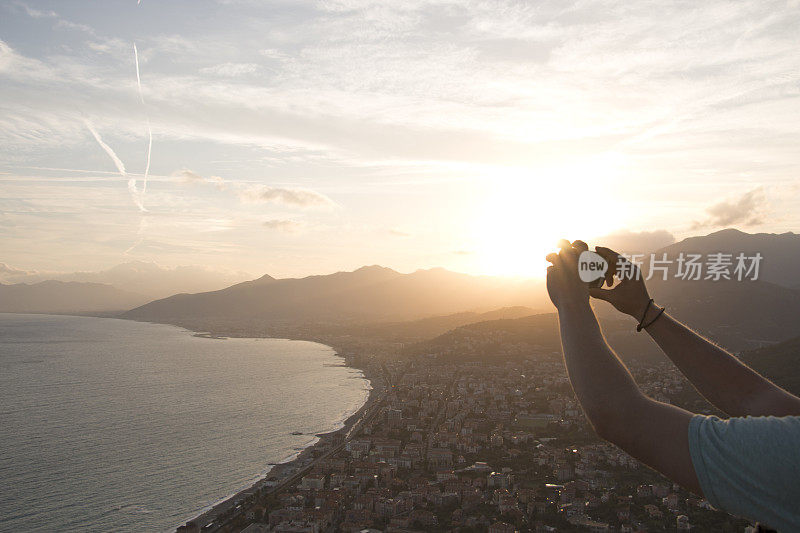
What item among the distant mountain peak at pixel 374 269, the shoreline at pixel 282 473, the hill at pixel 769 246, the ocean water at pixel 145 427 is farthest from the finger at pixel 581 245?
the distant mountain peak at pixel 374 269

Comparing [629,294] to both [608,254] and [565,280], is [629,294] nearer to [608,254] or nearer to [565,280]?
[608,254]

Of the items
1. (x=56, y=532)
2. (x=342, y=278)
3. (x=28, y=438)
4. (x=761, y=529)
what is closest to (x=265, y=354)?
(x=28, y=438)

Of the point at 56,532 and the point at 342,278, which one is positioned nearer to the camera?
the point at 56,532

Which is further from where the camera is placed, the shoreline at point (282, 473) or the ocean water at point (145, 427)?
the ocean water at point (145, 427)

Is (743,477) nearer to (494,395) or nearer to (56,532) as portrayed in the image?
(56,532)

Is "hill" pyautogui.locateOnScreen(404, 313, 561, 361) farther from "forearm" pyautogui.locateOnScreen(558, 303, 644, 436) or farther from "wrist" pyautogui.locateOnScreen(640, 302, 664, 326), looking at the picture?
"forearm" pyautogui.locateOnScreen(558, 303, 644, 436)

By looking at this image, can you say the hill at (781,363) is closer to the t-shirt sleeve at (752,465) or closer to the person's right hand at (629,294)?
the person's right hand at (629,294)

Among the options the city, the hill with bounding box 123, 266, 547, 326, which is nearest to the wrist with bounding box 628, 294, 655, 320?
the city
